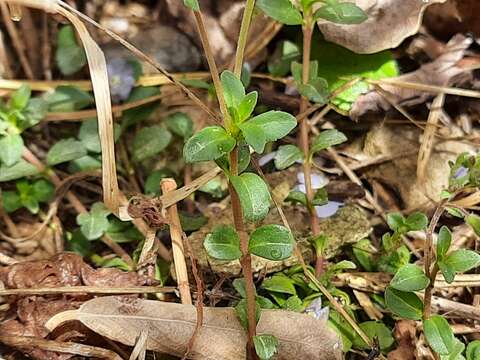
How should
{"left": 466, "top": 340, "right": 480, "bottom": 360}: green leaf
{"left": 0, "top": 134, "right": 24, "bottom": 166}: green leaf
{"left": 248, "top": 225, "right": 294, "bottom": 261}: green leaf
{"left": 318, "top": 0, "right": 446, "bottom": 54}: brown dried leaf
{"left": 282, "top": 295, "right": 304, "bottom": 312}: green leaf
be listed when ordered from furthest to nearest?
{"left": 318, "top": 0, "right": 446, "bottom": 54}: brown dried leaf < {"left": 0, "top": 134, "right": 24, "bottom": 166}: green leaf < {"left": 282, "top": 295, "right": 304, "bottom": 312}: green leaf < {"left": 466, "top": 340, "right": 480, "bottom": 360}: green leaf < {"left": 248, "top": 225, "right": 294, "bottom": 261}: green leaf

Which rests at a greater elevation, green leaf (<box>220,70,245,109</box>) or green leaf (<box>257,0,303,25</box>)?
green leaf (<box>257,0,303,25</box>)

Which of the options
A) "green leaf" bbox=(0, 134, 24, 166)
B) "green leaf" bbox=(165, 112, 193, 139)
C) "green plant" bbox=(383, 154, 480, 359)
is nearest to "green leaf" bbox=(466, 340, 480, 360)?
"green plant" bbox=(383, 154, 480, 359)

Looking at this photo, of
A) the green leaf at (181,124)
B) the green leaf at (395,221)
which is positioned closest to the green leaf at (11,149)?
the green leaf at (181,124)

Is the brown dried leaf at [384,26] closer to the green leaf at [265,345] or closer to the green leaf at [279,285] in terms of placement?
the green leaf at [279,285]

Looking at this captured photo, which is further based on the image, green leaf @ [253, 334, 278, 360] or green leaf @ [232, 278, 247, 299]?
green leaf @ [232, 278, 247, 299]

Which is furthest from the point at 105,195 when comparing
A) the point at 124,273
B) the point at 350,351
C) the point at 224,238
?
the point at 350,351

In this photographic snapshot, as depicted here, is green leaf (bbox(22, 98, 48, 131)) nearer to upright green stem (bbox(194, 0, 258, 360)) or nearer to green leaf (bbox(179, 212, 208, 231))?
green leaf (bbox(179, 212, 208, 231))
